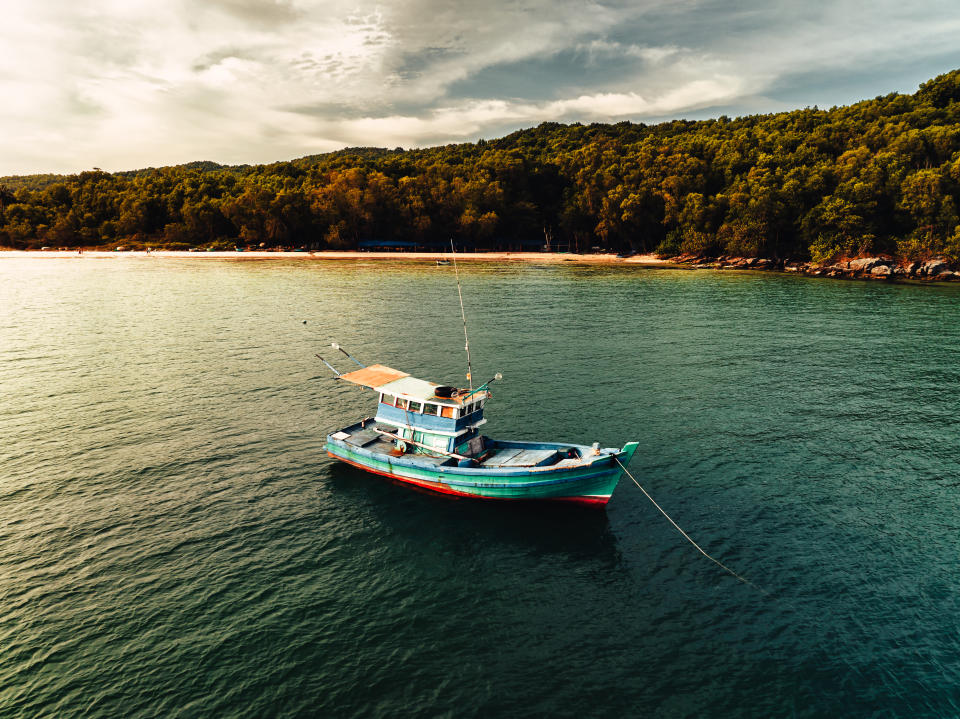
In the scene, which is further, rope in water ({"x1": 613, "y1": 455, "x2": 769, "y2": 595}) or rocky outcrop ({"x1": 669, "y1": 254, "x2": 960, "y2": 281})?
rocky outcrop ({"x1": 669, "y1": 254, "x2": 960, "y2": 281})

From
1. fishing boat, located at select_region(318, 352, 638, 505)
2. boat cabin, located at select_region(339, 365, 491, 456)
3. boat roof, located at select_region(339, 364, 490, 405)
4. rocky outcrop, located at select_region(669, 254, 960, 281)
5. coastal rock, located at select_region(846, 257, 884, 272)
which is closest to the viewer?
fishing boat, located at select_region(318, 352, 638, 505)

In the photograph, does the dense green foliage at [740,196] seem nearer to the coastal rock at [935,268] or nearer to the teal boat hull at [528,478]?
the coastal rock at [935,268]

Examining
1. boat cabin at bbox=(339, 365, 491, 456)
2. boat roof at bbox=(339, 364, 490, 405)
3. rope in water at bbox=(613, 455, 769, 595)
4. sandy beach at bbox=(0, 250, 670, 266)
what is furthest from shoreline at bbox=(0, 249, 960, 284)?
boat roof at bbox=(339, 364, 490, 405)

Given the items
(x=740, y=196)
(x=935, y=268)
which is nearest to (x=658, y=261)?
(x=740, y=196)

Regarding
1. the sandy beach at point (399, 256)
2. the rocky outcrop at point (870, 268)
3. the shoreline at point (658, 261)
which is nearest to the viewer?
the rocky outcrop at point (870, 268)

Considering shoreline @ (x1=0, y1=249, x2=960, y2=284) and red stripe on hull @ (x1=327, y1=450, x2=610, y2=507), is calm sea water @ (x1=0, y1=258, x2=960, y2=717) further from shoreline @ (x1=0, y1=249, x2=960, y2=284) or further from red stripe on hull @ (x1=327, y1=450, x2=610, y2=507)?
shoreline @ (x1=0, y1=249, x2=960, y2=284)

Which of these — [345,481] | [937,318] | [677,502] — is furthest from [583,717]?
[937,318]

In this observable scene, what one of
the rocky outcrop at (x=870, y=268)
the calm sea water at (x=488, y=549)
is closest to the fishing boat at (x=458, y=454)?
the calm sea water at (x=488, y=549)

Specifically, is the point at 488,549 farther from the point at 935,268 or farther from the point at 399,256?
the point at 399,256
